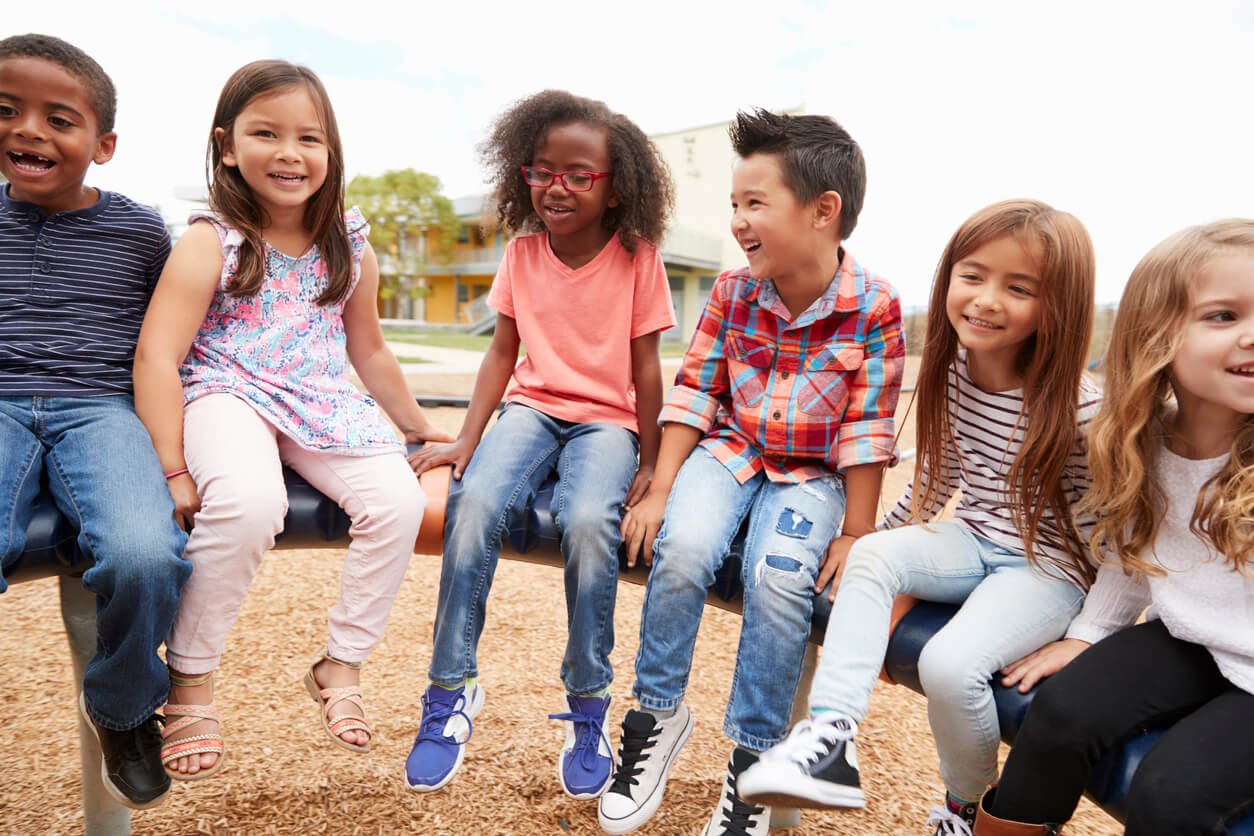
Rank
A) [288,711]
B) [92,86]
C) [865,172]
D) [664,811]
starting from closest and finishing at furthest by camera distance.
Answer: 1. [92,86]
2. [865,172]
3. [664,811]
4. [288,711]

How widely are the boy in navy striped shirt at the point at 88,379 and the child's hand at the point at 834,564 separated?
1.27m

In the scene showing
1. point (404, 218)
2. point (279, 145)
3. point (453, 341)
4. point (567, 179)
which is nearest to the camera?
point (279, 145)

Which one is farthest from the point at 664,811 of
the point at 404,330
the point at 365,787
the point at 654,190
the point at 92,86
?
the point at 404,330

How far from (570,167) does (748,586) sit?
1.14 m

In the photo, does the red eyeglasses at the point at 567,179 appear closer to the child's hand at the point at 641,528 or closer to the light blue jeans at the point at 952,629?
the child's hand at the point at 641,528

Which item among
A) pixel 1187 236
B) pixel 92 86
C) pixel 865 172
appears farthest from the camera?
pixel 865 172

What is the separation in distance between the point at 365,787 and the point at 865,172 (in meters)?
2.04

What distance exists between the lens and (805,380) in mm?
1999

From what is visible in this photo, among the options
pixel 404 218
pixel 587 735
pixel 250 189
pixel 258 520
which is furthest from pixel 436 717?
pixel 404 218

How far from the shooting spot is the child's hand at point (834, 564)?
1.80 meters

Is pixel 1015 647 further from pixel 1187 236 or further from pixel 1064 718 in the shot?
pixel 1187 236

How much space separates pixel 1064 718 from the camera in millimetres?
1387

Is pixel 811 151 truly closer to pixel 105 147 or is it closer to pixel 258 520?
pixel 258 520

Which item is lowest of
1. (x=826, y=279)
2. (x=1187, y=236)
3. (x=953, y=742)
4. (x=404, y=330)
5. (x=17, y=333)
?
(x=404, y=330)
